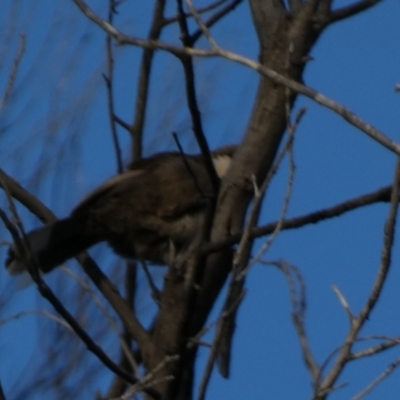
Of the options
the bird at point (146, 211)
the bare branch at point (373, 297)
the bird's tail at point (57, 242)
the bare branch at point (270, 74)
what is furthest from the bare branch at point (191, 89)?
the bird at point (146, 211)

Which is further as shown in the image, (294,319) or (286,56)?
(286,56)

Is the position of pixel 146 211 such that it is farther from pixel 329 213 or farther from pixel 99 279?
pixel 329 213

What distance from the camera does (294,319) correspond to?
185cm

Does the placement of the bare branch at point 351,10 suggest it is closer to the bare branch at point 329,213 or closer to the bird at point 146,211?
the bare branch at point 329,213

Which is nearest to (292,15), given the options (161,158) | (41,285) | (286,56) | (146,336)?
(286,56)

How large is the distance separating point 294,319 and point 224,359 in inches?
23.5

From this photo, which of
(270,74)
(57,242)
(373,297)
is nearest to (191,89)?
(270,74)

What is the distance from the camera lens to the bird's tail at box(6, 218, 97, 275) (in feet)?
10.8

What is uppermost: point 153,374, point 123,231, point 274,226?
point 123,231

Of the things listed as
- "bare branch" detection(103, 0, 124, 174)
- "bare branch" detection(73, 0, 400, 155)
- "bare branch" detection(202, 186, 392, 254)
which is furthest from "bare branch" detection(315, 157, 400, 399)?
"bare branch" detection(103, 0, 124, 174)

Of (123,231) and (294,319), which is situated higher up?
(123,231)

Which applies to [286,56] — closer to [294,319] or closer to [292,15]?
[292,15]

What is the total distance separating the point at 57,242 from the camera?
3334mm

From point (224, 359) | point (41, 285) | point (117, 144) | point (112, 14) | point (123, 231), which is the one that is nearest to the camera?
Result: point (41, 285)
